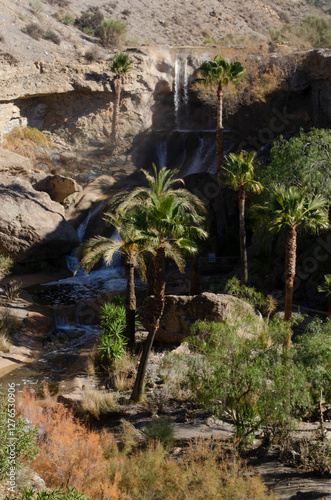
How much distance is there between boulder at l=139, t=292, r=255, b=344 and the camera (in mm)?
16453

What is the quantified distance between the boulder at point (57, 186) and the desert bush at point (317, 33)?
88.9 feet

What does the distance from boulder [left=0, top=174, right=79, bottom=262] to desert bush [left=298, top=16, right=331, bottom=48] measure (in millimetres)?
30226

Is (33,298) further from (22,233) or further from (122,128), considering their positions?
(122,128)

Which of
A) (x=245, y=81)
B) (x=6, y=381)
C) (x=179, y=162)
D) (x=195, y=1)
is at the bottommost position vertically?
(x=6, y=381)

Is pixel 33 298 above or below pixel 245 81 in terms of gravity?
below

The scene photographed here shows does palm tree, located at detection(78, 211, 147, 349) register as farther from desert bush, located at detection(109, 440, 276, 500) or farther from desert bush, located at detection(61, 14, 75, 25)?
desert bush, located at detection(61, 14, 75, 25)

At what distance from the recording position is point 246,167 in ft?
62.4

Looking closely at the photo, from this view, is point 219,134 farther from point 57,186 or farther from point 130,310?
point 130,310

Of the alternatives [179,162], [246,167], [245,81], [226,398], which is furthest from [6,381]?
[245,81]

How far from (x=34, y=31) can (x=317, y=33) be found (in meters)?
25.8

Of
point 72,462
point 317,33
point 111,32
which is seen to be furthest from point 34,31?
point 72,462

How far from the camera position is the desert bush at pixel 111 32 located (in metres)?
47.8

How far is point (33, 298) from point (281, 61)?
2494cm

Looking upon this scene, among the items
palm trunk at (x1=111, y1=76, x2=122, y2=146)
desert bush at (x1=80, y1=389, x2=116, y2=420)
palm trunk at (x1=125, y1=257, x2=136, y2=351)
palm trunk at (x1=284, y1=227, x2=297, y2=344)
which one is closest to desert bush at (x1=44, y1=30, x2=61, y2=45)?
palm trunk at (x1=111, y1=76, x2=122, y2=146)
